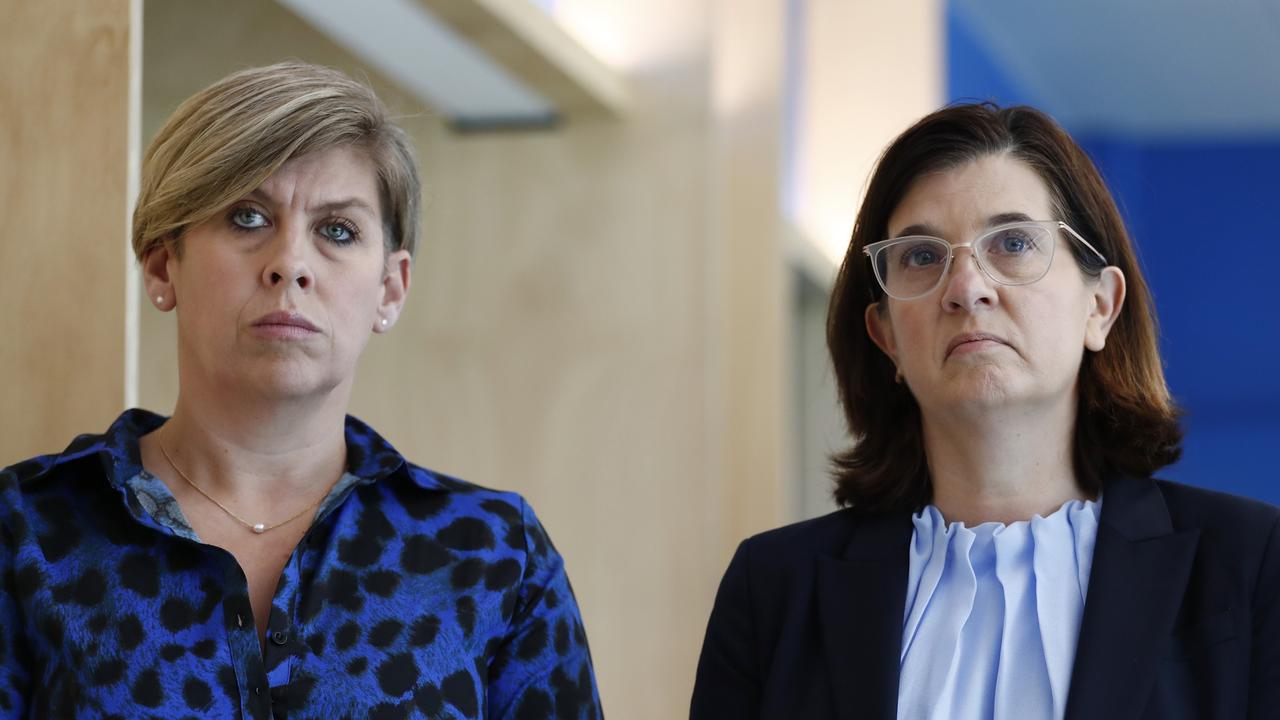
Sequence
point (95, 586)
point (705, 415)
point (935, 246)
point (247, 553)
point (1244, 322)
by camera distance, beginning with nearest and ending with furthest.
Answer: point (95, 586)
point (247, 553)
point (935, 246)
point (705, 415)
point (1244, 322)

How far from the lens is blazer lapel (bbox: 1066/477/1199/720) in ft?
6.00

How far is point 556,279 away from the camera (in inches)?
143

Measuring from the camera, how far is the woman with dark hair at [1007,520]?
1868 millimetres

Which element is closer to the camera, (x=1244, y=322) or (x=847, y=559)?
(x=847, y=559)

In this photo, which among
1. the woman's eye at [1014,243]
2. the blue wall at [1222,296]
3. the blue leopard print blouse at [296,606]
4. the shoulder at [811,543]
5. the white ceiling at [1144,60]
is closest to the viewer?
the blue leopard print blouse at [296,606]

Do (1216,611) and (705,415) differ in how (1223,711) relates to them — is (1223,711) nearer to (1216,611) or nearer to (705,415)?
(1216,611)

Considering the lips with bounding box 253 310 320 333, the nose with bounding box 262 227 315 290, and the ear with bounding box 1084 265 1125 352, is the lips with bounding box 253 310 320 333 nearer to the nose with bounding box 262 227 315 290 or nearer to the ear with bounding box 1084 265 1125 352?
the nose with bounding box 262 227 315 290

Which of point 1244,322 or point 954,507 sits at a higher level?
point 1244,322

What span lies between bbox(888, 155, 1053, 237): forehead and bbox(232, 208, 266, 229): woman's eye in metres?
0.78

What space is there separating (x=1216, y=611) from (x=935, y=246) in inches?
21.0

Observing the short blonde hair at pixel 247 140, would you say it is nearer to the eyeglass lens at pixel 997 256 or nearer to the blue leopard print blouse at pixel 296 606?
the blue leopard print blouse at pixel 296 606

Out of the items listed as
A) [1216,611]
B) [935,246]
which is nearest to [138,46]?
[935,246]

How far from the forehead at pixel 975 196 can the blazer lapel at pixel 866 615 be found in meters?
0.39

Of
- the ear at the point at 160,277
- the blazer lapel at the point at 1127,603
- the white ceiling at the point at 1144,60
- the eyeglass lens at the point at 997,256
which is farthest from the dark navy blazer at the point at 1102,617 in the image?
the white ceiling at the point at 1144,60
